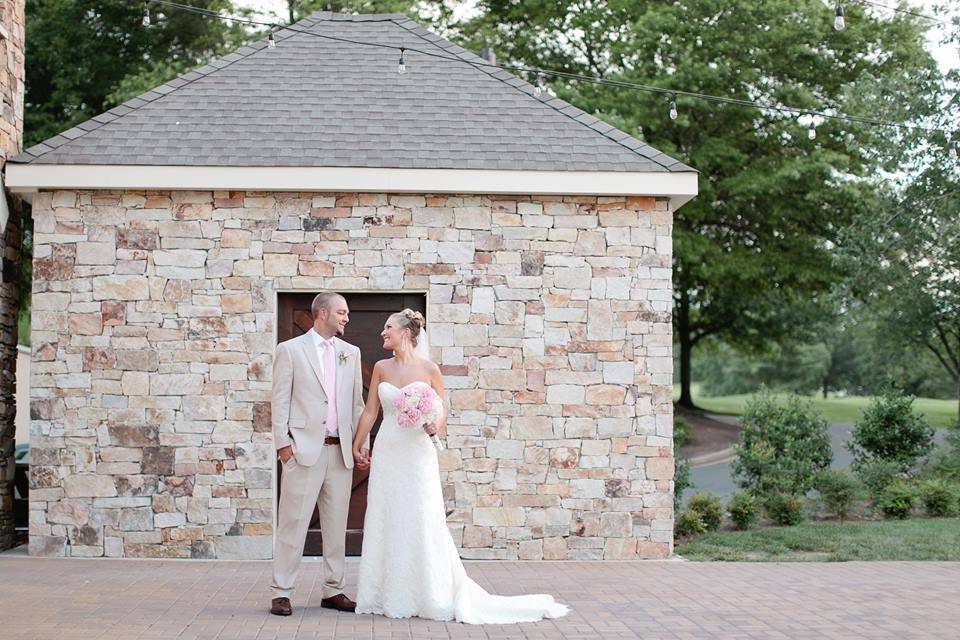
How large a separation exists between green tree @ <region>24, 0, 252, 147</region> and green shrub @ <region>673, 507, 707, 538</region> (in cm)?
1517

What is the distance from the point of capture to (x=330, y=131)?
392 inches

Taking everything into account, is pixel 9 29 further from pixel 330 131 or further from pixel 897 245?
pixel 897 245

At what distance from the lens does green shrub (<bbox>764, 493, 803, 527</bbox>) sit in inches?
459

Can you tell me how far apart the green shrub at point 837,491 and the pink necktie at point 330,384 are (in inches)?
278

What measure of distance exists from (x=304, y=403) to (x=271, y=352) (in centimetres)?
267

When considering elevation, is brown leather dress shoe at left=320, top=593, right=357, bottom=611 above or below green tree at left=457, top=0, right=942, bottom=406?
below

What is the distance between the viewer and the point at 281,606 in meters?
6.83

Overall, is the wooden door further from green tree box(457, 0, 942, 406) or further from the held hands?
green tree box(457, 0, 942, 406)

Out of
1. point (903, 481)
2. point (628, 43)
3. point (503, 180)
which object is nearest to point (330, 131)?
point (503, 180)

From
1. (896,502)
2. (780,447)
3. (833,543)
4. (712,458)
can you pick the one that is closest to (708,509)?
(833,543)

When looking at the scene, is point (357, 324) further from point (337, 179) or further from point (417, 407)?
point (417, 407)

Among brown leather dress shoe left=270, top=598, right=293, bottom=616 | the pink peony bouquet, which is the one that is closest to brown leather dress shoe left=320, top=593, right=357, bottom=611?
brown leather dress shoe left=270, top=598, right=293, bottom=616

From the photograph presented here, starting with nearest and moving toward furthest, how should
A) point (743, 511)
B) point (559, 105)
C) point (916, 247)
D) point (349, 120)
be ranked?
point (349, 120) → point (559, 105) → point (743, 511) → point (916, 247)

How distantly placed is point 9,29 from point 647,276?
6410 millimetres
